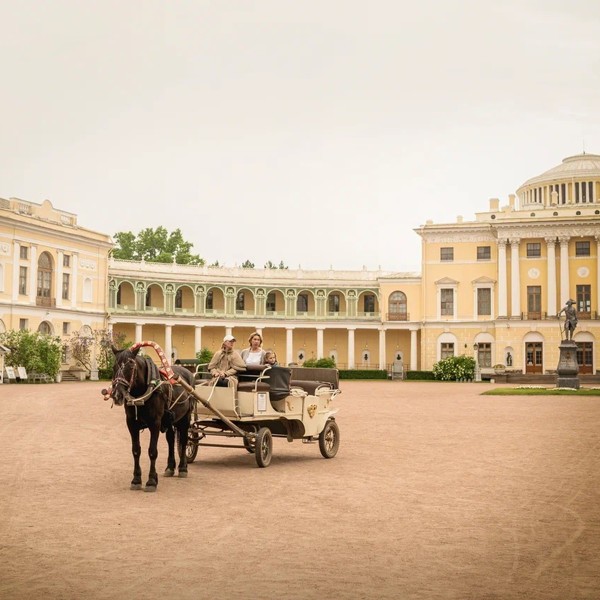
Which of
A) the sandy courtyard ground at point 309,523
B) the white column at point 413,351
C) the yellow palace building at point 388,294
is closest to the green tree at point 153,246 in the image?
the yellow palace building at point 388,294

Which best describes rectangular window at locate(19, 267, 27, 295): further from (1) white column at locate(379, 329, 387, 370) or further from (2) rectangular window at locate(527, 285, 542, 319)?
(2) rectangular window at locate(527, 285, 542, 319)

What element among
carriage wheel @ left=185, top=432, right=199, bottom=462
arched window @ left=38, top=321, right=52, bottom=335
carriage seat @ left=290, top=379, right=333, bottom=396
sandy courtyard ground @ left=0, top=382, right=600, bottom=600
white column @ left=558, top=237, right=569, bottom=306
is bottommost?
sandy courtyard ground @ left=0, top=382, right=600, bottom=600

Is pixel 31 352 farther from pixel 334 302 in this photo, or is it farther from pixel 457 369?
pixel 334 302

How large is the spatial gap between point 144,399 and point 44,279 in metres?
50.2

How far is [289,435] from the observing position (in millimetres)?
14188

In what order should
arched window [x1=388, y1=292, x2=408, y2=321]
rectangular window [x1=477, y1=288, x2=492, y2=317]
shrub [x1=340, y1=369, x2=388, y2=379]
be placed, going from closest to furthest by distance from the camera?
shrub [x1=340, y1=369, x2=388, y2=379] < rectangular window [x1=477, y1=288, x2=492, y2=317] < arched window [x1=388, y1=292, x2=408, y2=321]

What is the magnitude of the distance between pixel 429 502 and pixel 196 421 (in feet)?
14.6

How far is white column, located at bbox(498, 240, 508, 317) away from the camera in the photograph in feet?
223

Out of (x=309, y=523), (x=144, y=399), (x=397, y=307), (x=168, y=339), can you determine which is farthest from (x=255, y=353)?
(x=397, y=307)

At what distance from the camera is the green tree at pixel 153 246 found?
88062 mm

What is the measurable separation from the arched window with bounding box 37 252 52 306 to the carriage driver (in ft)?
154

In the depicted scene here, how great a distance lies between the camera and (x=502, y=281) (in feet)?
224

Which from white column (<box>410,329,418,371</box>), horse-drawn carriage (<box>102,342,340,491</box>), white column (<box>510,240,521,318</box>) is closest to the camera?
horse-drawn carriage (<box>102,342,340,491</box>)

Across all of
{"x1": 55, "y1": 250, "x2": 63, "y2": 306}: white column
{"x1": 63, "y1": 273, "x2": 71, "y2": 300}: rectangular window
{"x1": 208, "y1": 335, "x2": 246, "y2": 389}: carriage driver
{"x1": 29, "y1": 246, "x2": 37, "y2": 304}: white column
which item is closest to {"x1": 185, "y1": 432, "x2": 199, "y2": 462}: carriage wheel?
{"x1": 208, "y1": 335, "x2": 246, "y2": 389}: carriage driver
